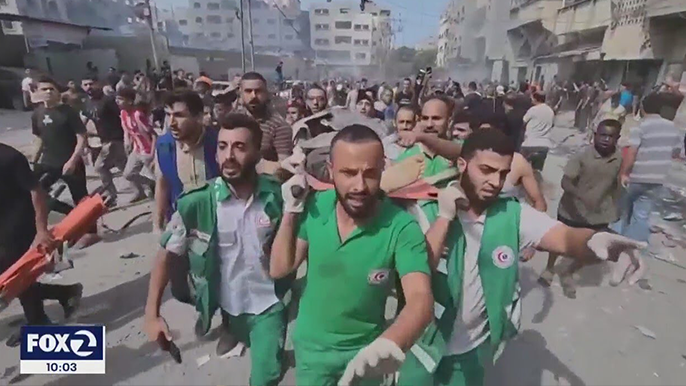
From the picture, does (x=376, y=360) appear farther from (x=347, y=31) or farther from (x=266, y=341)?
(x=347, y=31)

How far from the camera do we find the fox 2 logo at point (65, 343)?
2.76 metres

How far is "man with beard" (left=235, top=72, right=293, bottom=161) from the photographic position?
10.8ft

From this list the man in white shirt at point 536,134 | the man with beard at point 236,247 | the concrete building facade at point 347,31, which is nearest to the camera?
the man with beard at point 236,247

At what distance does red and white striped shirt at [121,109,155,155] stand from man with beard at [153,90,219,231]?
2933 mm

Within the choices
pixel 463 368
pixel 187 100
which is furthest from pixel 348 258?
pixel 187 100

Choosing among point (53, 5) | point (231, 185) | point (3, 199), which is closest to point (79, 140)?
point (3, 199)

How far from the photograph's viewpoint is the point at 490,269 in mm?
1737

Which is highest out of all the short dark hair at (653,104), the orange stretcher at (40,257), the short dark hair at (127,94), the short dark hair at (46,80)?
the short dark hair at (46,80)

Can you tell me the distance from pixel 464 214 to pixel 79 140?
390 centimetres

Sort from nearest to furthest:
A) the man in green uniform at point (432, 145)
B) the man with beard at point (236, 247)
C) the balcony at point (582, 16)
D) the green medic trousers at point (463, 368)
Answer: the man in green uniform at point (432, 145) → the green medic trousers at point (463, 368) → the man with beard at point (236, 247) → the balcony at point (582, 16)

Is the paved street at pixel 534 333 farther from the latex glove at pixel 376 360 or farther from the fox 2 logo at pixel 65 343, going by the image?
the latex glove at pixel 376 360

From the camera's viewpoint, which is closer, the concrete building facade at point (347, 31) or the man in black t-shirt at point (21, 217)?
the man in black t-shirt at point (21, 217)

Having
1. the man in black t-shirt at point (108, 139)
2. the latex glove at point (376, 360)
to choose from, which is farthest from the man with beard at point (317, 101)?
the latex glove at point (376, 360)

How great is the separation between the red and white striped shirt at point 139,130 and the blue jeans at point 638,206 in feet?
17.4
